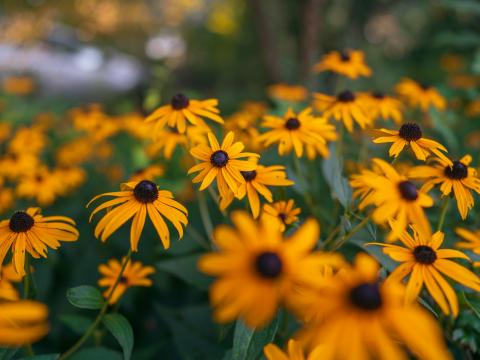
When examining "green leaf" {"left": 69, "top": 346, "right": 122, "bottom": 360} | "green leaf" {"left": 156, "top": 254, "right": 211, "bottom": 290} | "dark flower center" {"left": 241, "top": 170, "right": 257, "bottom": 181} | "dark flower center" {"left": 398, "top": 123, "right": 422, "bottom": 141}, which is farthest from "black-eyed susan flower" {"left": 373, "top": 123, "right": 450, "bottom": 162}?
"green leaf" {"left": 69, "top": 346, "right": 122, "bottom": 360}

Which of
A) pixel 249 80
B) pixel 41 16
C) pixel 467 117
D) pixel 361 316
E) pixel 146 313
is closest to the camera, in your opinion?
pixel 361 316

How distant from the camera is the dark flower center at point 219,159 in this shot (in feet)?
3.90

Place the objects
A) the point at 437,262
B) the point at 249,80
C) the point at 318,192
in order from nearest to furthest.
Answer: the point at 437,262 < the point at 318,192 < the point at 249,80

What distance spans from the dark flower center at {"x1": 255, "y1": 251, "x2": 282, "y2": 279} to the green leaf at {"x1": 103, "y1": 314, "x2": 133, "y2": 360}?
56cm

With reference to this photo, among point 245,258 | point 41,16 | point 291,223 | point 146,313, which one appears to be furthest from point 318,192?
point 41,16

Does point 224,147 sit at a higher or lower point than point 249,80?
higher

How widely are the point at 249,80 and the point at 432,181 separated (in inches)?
253

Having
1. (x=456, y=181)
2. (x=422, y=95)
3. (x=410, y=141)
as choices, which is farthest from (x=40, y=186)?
(x=422, y=95)

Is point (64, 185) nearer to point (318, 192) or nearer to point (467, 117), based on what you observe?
point (318, 192)

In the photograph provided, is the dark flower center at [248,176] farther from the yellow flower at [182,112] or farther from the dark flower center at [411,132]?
the dark flower center at [411,132]

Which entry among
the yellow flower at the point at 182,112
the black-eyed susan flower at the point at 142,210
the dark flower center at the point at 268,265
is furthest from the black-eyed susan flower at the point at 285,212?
the dark flower center at the point at 268,265

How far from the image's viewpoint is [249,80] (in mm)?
7324

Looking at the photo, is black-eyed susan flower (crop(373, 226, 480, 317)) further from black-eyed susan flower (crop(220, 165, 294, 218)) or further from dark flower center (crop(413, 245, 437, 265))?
black-eyed susan flower (crop(220, 165, 294, 218))

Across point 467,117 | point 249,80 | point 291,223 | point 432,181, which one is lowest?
point 249,80
